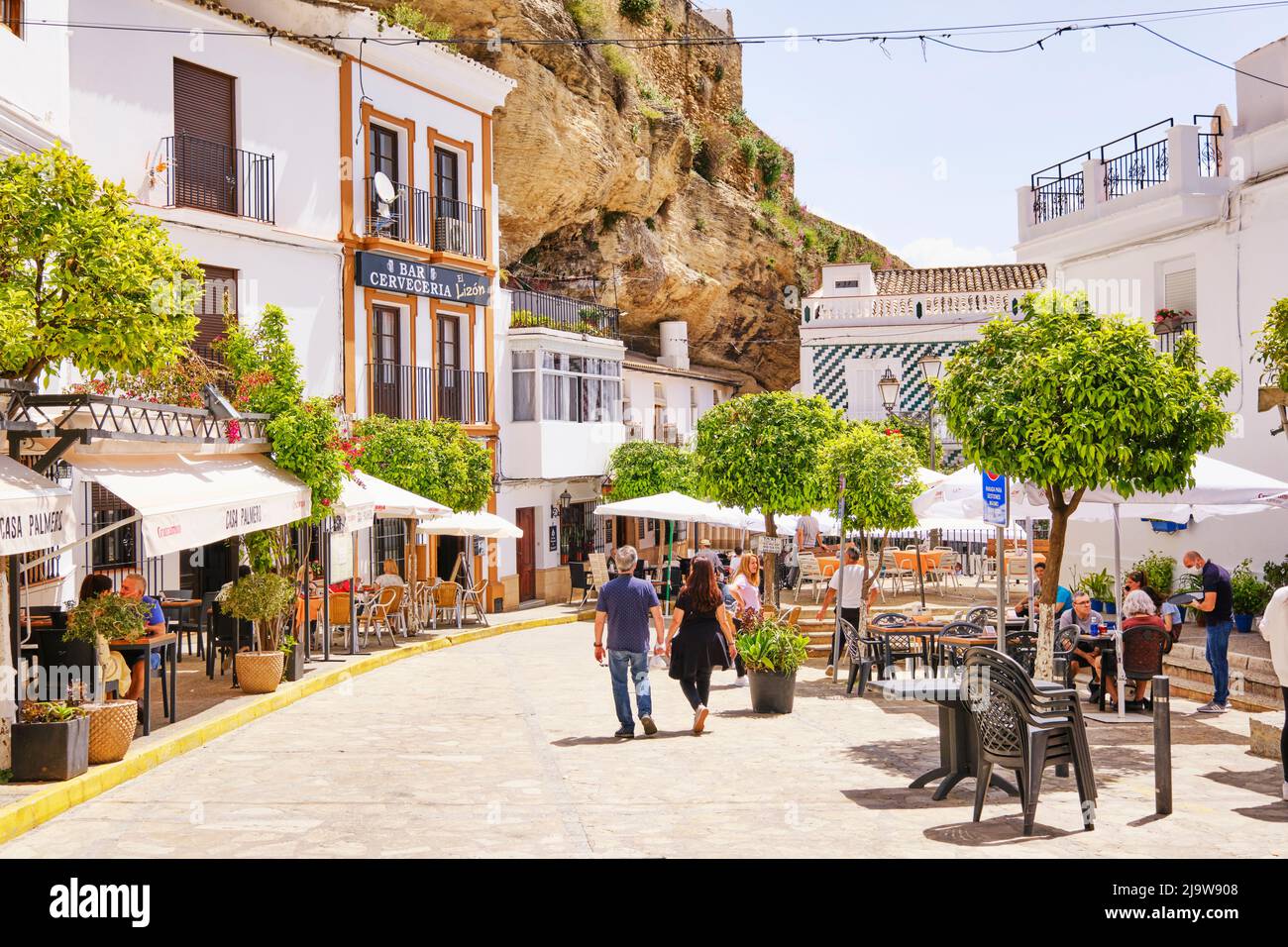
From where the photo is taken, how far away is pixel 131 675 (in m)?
11.7

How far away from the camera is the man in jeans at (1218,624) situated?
12.8 m

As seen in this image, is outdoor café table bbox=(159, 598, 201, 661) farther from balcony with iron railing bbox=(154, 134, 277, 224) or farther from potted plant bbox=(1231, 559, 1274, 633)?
potted plant bbox=(1231, 559, 1274, 633)

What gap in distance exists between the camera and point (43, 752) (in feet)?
30.9

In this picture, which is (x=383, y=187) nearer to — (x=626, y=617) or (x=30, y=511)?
(x=626, y=617)

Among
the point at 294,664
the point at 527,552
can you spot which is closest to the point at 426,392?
the point at 527,552

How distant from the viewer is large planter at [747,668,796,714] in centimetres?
1322

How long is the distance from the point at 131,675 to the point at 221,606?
3202mm

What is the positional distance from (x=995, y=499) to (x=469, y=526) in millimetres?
13152

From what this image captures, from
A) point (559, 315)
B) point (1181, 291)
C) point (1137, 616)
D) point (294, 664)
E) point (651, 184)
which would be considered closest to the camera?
point (1137, 616)

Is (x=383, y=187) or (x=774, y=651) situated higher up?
(x=383, y=187)

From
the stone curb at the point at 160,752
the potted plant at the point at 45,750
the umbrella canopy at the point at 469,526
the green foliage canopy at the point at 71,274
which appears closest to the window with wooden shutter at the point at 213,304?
the umbrella canopy at the point at 469,526

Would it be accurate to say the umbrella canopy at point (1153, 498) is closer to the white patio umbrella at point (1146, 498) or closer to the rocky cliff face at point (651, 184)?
the white patio umbrella at point (1146, 498)

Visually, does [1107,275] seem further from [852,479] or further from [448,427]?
[448,427]

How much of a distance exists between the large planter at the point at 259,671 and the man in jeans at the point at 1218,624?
392 inches
